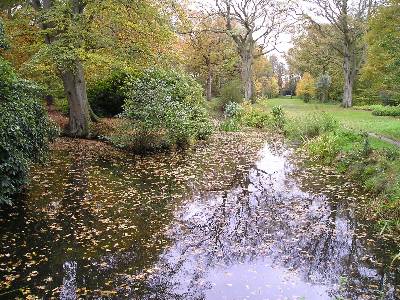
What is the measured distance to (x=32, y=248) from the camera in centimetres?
711

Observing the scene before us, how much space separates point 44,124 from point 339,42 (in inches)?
1451

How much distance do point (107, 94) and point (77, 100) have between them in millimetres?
5013

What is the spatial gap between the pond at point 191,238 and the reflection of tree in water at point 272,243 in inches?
0.9

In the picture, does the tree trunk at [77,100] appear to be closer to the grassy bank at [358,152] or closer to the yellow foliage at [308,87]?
the grassy bank at [358,152]

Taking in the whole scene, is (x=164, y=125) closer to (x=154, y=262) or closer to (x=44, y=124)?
(x=44, y=124)

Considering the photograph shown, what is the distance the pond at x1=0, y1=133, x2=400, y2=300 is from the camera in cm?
596

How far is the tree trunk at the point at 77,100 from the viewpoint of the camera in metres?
16.7

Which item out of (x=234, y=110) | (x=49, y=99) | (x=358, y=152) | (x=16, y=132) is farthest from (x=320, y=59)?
(x=16, y=132)

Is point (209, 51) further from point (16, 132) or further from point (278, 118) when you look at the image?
point (16, 132)

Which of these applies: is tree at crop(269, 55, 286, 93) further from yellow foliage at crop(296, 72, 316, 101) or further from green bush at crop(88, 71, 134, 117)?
green bush at crop(88, 71, 134, 117)

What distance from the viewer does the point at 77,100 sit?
17.2 meters

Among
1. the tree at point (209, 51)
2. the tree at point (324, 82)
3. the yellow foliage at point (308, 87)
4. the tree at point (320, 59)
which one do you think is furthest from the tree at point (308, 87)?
the tree at point (209, 51)

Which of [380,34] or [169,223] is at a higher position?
[380,34]

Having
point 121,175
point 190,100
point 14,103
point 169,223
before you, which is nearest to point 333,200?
point 169,223
